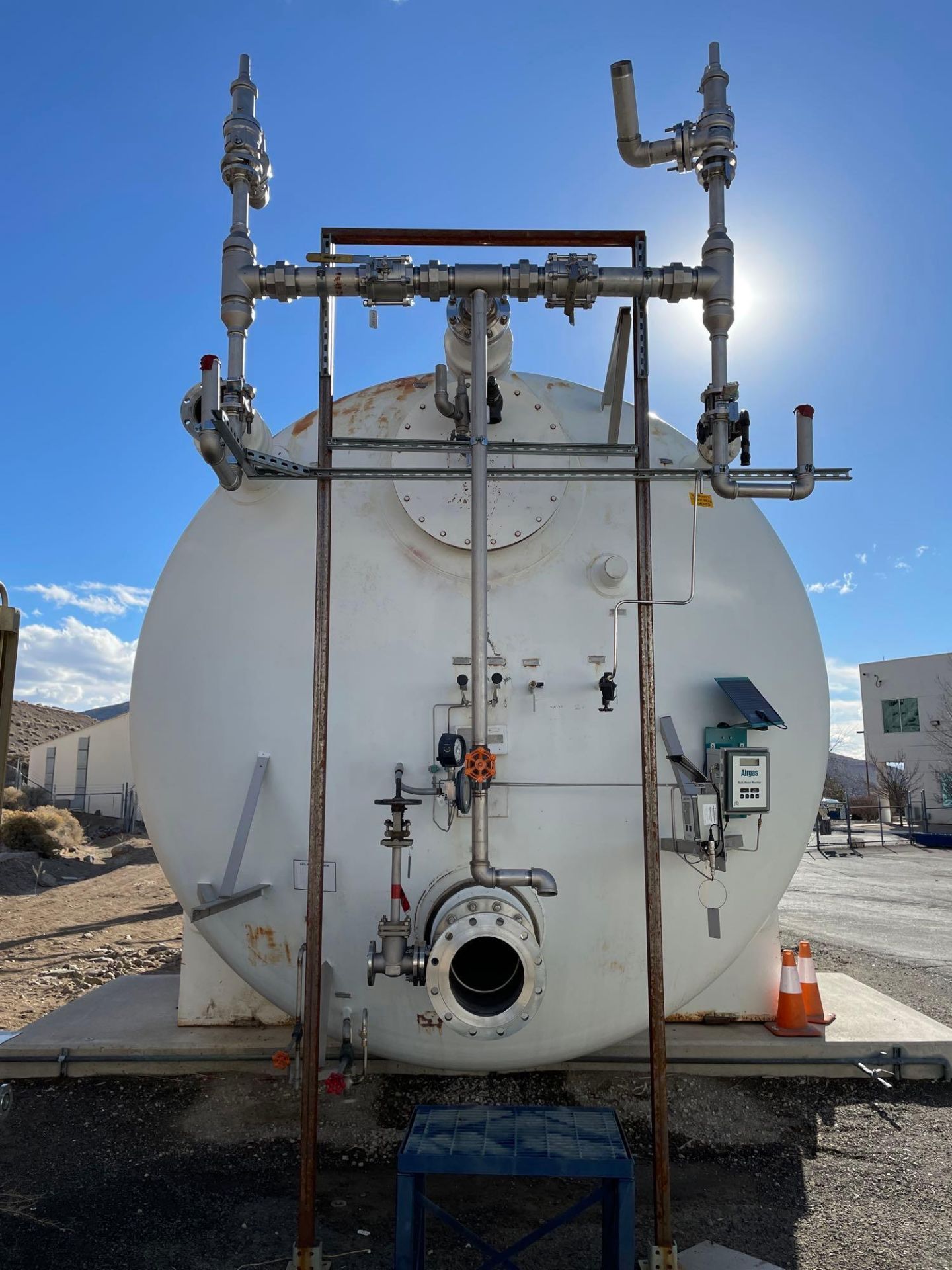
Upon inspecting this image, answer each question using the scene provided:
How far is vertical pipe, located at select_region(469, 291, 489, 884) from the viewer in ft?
9.37

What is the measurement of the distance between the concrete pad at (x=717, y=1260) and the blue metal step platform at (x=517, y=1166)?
0.47 m

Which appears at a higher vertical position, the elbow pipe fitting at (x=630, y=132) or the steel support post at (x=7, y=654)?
the elbow pipe fitting at (x=630, y=132)

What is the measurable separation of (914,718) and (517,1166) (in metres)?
28.7

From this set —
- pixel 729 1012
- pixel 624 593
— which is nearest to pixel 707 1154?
pixel 729 1012

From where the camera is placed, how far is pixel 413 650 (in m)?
3.45

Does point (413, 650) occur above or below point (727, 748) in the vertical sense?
above

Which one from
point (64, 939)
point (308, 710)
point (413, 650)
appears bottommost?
point (64, 939)

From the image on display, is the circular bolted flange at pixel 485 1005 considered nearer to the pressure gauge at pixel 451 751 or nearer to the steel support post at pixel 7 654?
the pressure gauge at pixel 451 751

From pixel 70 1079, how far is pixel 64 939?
456 centimetres

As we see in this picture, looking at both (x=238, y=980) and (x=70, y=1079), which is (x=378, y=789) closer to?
(x=238, y=980)

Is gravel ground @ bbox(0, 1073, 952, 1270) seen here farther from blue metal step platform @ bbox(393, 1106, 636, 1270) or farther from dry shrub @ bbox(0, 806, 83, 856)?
dry shrub @ bbox(0, 806, 83, 856)

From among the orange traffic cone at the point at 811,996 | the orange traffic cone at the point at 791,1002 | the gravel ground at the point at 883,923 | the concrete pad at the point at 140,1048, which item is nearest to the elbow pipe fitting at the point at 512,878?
Answer: the concrete pad at the point at 140,1048

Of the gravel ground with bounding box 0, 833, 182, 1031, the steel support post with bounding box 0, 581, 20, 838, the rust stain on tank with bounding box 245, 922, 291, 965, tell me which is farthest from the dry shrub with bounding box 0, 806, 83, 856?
the steel support post with bounding box 0, 581, 20, 838

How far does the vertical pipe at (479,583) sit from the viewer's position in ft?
9.37
